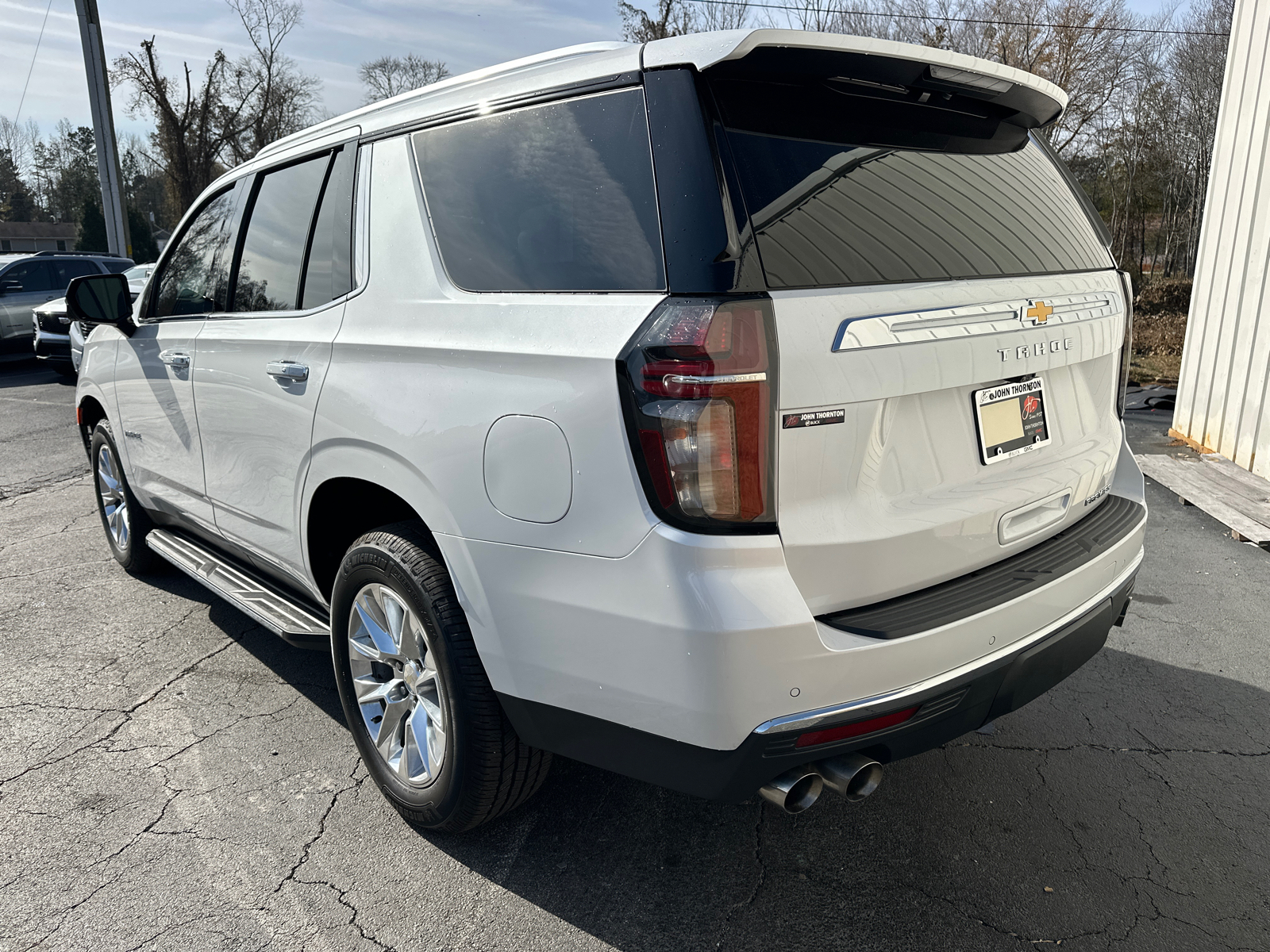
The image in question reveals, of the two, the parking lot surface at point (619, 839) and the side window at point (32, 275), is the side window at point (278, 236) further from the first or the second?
the side window at point (32, 275)

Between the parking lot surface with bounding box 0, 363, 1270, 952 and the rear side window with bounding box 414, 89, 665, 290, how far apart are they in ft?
5.10

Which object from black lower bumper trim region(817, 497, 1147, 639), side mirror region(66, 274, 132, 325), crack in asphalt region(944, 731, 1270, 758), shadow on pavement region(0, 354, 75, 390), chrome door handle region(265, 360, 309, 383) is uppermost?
side mirror region(66, 274, 132, 325)

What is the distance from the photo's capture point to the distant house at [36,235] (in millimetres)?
75562

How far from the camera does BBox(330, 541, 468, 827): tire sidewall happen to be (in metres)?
2.28

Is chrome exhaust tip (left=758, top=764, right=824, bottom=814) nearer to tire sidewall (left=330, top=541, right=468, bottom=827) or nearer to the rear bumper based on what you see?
tire sidewall (left=330, top=541, right=468, bottom=827)

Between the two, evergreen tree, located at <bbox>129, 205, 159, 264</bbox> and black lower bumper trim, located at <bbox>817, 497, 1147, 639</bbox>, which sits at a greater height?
→ evergreen tree, located at <bbox>129, 205, 159, 264</bbox>

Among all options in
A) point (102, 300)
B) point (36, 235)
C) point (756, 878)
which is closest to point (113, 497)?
point (102, 300)

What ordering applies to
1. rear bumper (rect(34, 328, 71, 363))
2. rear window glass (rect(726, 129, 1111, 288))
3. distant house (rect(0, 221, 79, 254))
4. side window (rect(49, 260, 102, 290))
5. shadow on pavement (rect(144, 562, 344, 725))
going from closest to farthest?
rear window glass (rect(726, 129, 1111, 288)), shadow on pavement (rect(144, 562, 344, 725)), rear bumper (rect(34, 328, 71, 363)), side window (rect(49, 260, 102, 290)), distant house (rect(0, 221, 79, 254))

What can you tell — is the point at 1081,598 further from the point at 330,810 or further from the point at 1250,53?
the point at 1250,53

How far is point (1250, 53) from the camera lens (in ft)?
22.1

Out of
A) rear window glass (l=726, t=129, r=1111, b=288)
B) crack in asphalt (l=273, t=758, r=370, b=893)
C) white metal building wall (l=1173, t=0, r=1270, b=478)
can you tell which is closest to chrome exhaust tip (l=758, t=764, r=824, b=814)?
rear window glass (l=726, t=129, r=1111, b=288)

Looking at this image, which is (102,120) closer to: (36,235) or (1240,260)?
(1240,260)

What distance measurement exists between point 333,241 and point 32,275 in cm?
1464

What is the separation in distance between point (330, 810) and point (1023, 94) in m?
2.83
